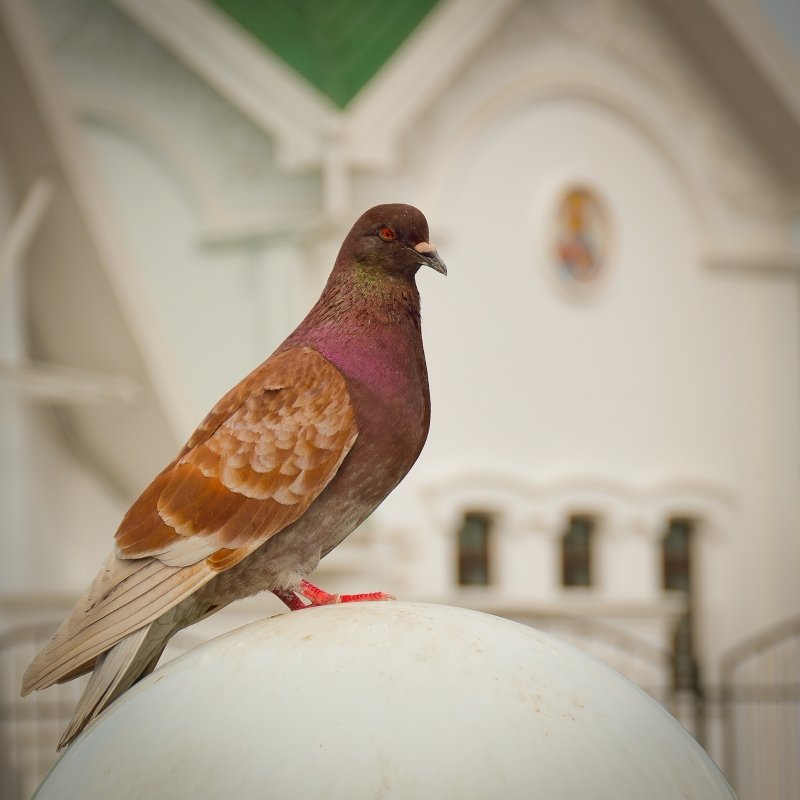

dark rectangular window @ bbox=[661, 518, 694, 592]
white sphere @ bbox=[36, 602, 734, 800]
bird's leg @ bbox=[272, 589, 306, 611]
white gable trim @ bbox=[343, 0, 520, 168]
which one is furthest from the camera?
dark rectangular window @ bbox=[661, 518, 694, 592]

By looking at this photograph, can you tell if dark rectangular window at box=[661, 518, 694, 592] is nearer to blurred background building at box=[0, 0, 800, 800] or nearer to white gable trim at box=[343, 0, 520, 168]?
blurred background building at box=[0, 0, 800, 800]

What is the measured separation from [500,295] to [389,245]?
45.4 ft

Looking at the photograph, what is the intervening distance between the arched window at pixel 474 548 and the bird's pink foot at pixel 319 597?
1365cm

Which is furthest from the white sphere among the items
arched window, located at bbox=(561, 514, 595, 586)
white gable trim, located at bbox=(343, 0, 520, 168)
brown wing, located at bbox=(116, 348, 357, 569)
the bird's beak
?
arched window, located at bbox=(561, 514, 595, 586)

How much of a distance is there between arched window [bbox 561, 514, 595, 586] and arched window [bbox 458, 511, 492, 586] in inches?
41.8

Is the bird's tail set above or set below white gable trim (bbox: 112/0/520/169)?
below

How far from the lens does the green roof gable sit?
16094 millimetres

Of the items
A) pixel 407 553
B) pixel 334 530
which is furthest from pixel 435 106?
pixel 334 530

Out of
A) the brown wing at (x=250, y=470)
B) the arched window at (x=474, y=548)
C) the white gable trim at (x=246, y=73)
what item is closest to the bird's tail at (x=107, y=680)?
the brown wing at (x=250, y=470)

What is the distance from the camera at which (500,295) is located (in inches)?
672

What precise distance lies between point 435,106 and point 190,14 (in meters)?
2.93

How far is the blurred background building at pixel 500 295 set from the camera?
1357 cm

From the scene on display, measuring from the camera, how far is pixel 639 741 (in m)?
2.52

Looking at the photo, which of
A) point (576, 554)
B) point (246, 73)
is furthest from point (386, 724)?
point (576, 554)
